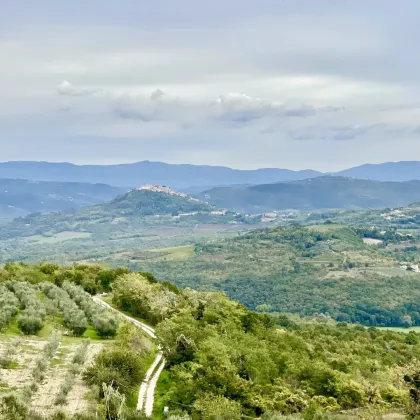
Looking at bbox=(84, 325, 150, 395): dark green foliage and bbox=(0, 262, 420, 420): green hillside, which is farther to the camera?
bbox=(84, 325, 150, 395): dark green foliage

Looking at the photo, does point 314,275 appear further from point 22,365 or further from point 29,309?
point 22,365

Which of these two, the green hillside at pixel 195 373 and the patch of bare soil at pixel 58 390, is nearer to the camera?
→ the patch of bare soil at pixel 58 390

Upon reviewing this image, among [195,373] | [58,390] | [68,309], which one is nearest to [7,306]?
[68,309]

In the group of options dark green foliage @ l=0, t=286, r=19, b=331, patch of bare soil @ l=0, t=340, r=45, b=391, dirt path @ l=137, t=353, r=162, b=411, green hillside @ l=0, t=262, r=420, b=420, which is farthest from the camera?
dark green foliage @ l=0, t=286, r=19, b=331

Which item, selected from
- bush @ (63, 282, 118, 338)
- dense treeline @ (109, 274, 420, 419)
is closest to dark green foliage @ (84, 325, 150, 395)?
dense treeline @ (109, 274, 420, 419)

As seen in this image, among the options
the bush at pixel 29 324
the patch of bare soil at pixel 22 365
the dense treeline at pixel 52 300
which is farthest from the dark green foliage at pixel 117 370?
the dense treeline at pixel 52 300

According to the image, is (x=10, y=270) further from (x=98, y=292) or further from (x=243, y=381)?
(x=243, y=381)

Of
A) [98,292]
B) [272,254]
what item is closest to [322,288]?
[272,254]

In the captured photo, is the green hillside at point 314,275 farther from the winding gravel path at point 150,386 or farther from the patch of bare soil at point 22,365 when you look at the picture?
the patch of bare soil at point 22,365

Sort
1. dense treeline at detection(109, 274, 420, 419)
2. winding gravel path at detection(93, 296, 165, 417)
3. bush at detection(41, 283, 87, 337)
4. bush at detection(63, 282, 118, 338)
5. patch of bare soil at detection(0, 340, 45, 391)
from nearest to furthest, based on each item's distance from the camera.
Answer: dense treeline at detection(109, 274, 420, 419), patch of bare soil at detection(0, 340, 45, 391), winding gravel path at detection(93, 296, 165, 417), bush at detection(41, 283, 87, 337), bush at detection(63, 282, 118, 338)

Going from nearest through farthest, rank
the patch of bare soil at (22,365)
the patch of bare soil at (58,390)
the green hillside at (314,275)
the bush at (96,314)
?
the patch of bare soil at (58,390) < the patch of bare soil at (22,365) < the bush at (96,314) < the green hillside at (314,275)

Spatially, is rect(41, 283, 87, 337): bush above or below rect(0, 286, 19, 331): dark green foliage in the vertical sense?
below

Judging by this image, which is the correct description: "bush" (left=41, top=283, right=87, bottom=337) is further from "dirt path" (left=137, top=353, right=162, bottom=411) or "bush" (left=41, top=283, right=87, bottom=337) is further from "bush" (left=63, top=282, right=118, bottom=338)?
"dirt path" (left=137, top=353, right=162, bottom=411)

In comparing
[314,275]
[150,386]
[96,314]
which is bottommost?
[314,275]
